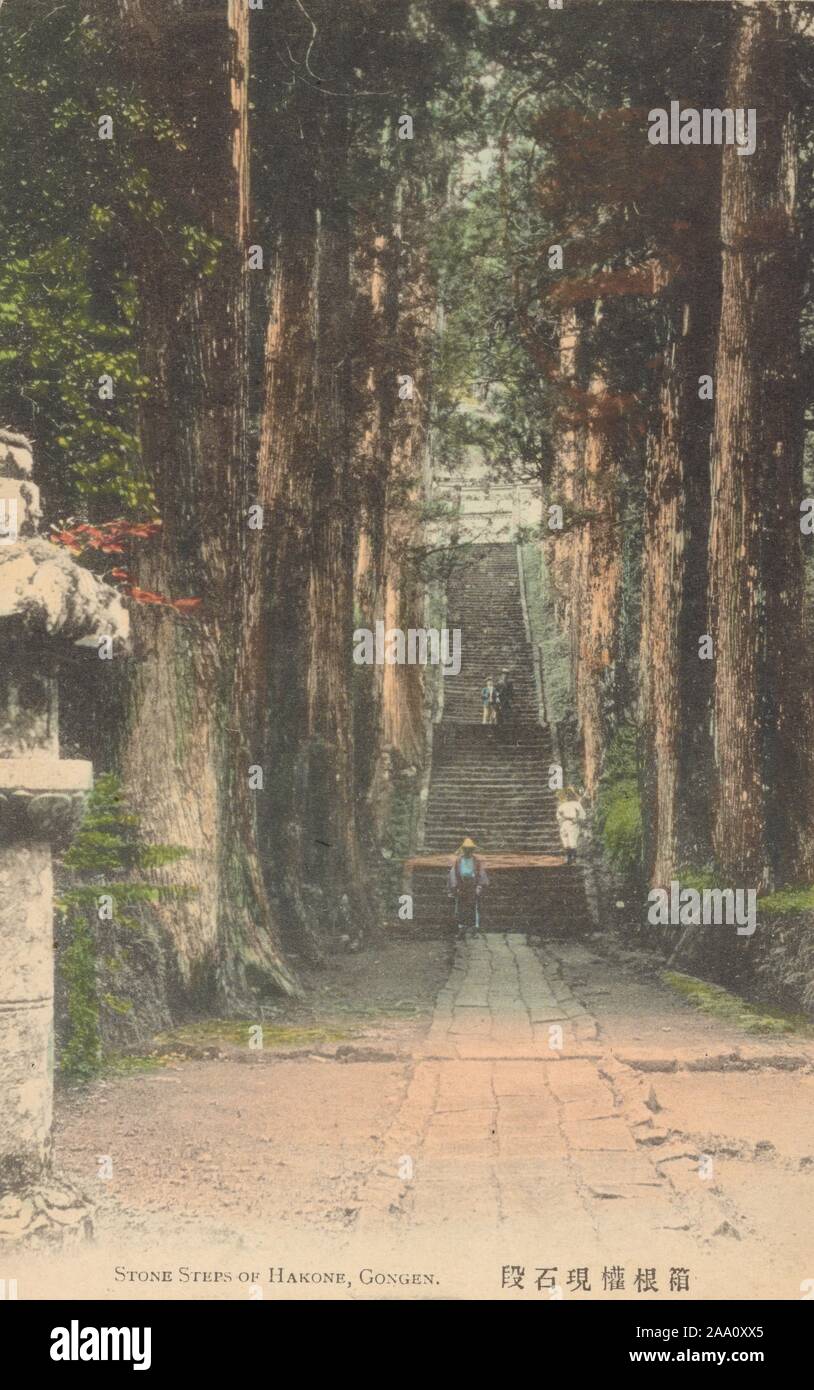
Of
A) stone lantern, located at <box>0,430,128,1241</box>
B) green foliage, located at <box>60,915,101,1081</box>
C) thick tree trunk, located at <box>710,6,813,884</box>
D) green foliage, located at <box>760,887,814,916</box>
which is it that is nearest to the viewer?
stone lantern, located at <box>0,430,128,1241</box>

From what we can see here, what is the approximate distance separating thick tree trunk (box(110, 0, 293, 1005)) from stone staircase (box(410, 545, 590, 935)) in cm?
91

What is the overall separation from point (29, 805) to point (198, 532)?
2457 millimetres

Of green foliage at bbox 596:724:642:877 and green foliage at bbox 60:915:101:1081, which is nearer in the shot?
green foliage at bbox 60:915:101:1081

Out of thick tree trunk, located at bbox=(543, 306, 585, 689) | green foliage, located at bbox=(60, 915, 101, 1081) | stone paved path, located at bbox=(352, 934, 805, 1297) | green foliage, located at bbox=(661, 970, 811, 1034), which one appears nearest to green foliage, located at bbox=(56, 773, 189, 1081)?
green foliage, located at bbox=(60, 915, 101, 1081)

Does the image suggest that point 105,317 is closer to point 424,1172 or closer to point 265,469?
point 265,469

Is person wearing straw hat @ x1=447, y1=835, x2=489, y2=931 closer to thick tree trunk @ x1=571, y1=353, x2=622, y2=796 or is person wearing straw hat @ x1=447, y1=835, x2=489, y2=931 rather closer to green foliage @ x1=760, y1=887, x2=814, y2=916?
thick tree trunk @ x1=571, y1=353, x2=622, y2=796

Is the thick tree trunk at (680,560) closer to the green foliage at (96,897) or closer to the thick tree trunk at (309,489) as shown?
the thick tree trunk at (309,489)

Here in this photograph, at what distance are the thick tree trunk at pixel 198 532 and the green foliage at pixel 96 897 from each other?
14 cm

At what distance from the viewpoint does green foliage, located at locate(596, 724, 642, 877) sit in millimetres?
6672

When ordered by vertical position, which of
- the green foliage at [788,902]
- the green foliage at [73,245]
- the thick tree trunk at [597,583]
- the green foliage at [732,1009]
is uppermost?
the green foliage at [73,245]

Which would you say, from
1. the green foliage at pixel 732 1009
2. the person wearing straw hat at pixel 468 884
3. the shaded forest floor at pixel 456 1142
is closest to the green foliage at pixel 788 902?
the green foliage at pixel 732 1009

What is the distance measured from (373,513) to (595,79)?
7.89 feet

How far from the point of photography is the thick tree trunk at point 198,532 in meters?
6.38

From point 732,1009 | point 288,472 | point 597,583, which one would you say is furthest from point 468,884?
point 288,472
